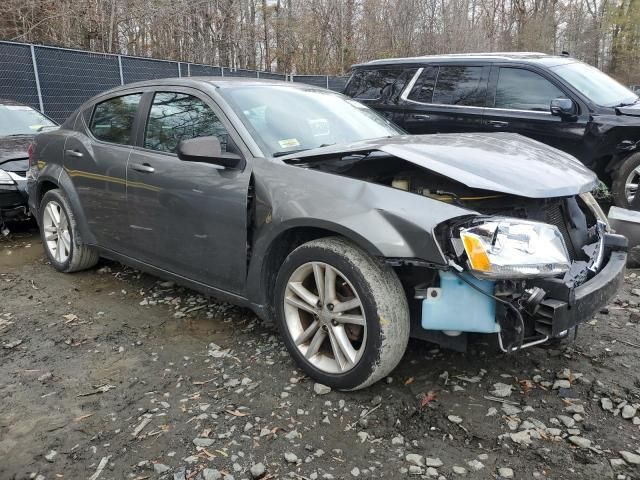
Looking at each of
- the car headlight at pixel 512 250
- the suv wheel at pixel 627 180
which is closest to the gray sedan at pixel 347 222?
A: the car headlight at pixel 512 250

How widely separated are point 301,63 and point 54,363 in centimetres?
2275

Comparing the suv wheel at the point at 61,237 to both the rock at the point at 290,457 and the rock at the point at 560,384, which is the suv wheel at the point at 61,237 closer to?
the rock at the point at 290,457

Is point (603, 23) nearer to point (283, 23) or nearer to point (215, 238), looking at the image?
point (283, 23)

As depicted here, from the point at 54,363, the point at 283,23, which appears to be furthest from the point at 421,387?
the point at 283,23

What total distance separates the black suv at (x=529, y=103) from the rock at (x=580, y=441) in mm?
3575

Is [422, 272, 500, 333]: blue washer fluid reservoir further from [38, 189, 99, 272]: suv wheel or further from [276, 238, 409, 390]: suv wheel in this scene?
[38, 189, 99, 272]: suv wheel

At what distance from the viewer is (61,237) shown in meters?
4.59

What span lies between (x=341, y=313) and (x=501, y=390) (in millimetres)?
926

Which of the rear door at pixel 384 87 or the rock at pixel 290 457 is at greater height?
the rear door at pixel 384 87

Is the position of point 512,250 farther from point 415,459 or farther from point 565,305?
point 415,459

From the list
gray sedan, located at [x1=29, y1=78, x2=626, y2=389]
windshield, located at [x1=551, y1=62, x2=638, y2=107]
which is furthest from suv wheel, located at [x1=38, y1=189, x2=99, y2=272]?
windshield, located at [x1=551, y1=62, x2=638, y2=107]

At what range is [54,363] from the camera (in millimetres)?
3125

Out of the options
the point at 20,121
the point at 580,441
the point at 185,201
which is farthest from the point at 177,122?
the point at 20,121

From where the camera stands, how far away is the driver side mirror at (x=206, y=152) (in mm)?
2848
